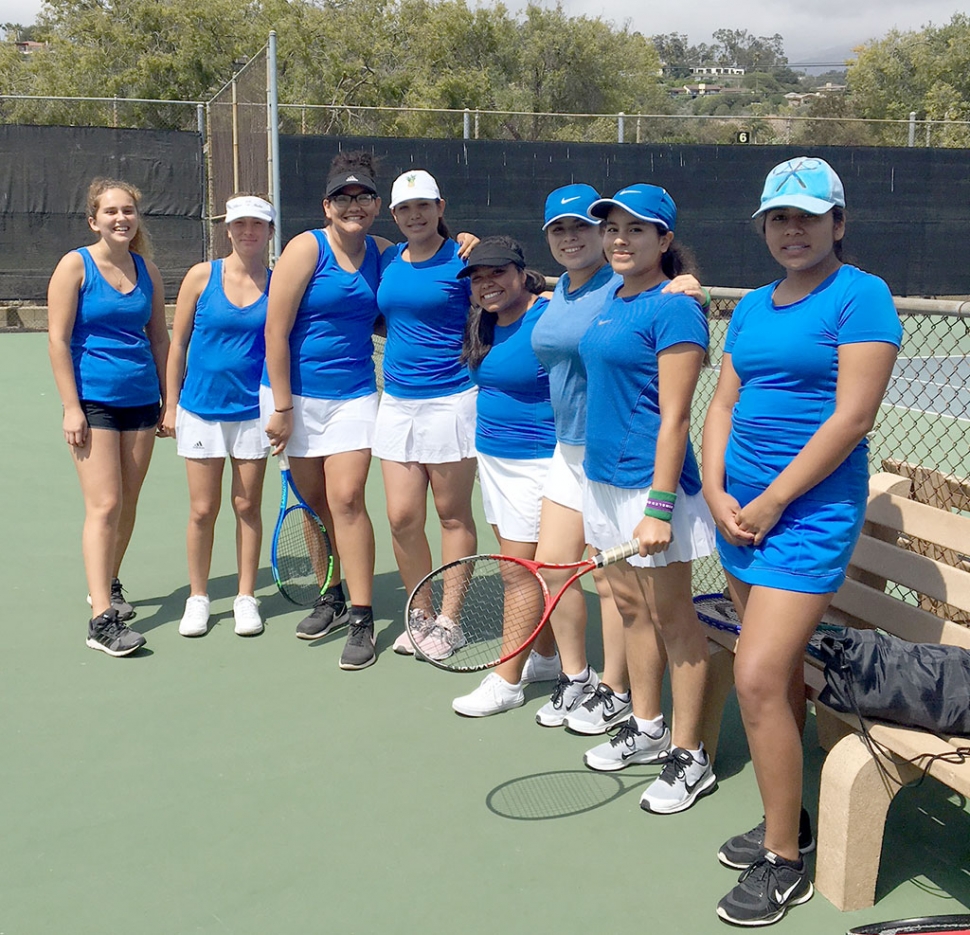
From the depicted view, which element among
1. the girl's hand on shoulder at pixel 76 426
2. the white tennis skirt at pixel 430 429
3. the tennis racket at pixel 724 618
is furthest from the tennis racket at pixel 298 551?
the tennis racket at pixel 724 618

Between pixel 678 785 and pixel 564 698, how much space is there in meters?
0.68

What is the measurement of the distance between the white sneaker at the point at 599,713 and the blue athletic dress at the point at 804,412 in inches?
45.5

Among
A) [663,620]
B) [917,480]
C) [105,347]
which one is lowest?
[663,620]

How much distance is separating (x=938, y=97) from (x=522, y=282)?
Answer: 52248 millimetres

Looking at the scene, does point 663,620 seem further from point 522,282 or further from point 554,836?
point 522,282

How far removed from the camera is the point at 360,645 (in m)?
4.38

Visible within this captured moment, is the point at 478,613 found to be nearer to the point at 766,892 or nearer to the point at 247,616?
the point at 247,616

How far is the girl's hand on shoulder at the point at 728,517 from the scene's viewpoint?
2725 mm

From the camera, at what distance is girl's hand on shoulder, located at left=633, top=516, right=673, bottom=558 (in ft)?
9.78

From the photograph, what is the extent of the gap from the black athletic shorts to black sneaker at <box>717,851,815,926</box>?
119 inches

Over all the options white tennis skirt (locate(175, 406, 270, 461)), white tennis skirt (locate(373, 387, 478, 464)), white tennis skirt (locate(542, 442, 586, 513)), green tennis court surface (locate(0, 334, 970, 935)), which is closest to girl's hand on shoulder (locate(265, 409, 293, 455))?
white tennis skirt (locate(175, 406, 270, 461))

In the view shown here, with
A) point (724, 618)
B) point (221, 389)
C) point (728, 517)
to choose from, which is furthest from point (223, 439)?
point (728, 517)

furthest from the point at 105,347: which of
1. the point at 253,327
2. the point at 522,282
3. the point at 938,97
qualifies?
the point at 938,97

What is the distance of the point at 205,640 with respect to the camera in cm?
460
